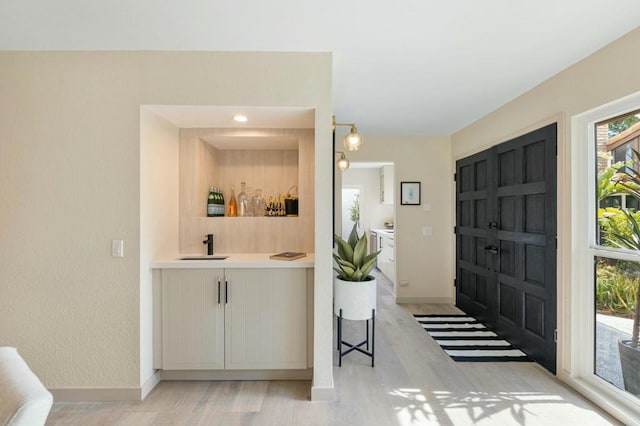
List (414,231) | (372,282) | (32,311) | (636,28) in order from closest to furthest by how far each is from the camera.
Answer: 1. (636,28)
2. (32,311)
3. (372,282)
4. (414,231)

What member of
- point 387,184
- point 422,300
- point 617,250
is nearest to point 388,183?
point 387,184

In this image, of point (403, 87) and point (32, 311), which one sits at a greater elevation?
point (403, 87)

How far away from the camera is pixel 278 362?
230cm

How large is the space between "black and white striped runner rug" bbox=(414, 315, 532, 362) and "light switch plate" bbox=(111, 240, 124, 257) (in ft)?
9.06

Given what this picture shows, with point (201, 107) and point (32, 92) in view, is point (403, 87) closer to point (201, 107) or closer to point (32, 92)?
point (201, 107)

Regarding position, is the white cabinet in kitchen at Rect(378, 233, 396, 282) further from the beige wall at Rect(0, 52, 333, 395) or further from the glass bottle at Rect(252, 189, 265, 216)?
the beige wall at Rect(0, 52, 333, 395)

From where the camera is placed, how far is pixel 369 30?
186cm

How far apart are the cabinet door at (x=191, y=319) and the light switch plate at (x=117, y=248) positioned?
0.31 meters

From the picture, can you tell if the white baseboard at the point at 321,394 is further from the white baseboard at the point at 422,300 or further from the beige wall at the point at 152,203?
the white baseboard at the point at 422,300

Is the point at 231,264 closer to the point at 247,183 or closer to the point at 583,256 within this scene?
the point at 247,183

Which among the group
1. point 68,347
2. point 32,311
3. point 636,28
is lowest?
point 68,347

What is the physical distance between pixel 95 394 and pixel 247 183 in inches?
75.6

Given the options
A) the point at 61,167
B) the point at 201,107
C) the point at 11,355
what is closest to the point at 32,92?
the point at 61,167

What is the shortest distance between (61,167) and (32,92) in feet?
1.75
